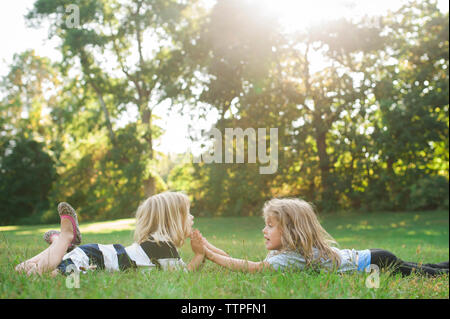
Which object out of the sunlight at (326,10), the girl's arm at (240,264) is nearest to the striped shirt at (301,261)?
the girl's arm at (240,264)

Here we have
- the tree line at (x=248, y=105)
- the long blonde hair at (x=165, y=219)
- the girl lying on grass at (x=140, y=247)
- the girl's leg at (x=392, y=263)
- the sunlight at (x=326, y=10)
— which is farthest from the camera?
the sunlight at (x=326, y=10)

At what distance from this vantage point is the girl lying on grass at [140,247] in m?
3.14

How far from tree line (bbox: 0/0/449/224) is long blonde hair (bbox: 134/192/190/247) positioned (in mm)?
8924

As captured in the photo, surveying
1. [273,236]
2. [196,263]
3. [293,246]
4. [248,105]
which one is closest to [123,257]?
[196,263]

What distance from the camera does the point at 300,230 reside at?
11.1 ft

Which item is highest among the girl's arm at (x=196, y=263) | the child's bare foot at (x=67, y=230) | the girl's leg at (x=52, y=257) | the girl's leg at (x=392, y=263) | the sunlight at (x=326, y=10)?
the sunlight at (x=326, y=10)

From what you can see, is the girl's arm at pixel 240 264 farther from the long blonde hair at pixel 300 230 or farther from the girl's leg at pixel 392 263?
the girl's leg at pixel 392 263

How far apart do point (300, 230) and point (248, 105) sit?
12214mm

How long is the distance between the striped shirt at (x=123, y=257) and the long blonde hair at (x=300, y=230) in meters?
0.84

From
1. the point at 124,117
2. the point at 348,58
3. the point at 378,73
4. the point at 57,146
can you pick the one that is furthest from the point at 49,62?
the point at 378,73

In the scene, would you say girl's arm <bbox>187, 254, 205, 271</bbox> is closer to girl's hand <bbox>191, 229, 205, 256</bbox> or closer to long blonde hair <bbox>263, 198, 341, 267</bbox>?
girl's hand <bbox>191, 229, 205, 256</bbox>

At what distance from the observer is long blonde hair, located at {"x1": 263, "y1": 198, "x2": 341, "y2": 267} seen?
3.34 m

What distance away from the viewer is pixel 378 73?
58.9ft
